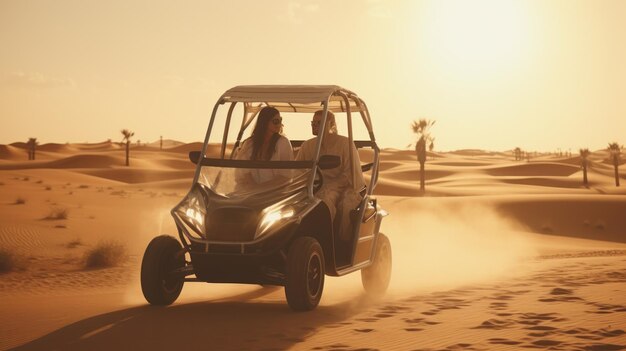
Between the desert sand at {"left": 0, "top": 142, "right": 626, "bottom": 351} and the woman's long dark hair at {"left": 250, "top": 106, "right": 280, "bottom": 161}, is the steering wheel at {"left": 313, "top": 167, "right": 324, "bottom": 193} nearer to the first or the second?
the woman's long dark hair at {"left": 250, "top": 106, "right": 280, "bottom": 161}

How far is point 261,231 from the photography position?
9719 millimetres

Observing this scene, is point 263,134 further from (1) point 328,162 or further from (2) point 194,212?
(2) point 194,212

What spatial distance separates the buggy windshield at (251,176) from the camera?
10.4 m

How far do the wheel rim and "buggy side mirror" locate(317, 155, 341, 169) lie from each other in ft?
3.44

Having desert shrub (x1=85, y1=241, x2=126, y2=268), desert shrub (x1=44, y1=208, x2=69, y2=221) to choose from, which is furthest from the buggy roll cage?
desert shrub (x1=44, y1=208, x2=69, y2=221)

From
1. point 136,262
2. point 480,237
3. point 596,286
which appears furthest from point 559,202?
point 596,286

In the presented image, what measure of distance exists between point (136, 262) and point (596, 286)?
1048 cm

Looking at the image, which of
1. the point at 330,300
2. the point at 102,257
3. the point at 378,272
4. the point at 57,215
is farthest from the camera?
the point at 57,215

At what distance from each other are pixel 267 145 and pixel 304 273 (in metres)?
1.82

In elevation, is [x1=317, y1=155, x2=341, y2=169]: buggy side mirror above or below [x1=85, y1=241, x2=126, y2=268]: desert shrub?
above

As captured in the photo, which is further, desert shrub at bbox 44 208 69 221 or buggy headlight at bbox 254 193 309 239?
desert shrub at bbox 44 208 69 221

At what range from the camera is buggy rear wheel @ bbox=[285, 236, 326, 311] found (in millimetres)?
9734

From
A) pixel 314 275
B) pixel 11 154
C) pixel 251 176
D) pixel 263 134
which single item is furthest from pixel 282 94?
pixel 11 154

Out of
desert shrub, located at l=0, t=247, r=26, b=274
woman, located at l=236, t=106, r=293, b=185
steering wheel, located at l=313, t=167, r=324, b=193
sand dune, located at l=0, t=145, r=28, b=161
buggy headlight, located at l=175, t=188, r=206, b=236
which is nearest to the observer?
buggy headlight, located at l=175, t=188, r=206, b=236
